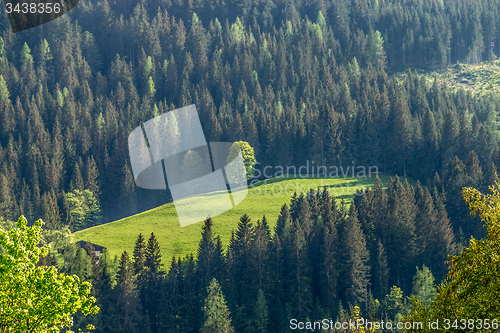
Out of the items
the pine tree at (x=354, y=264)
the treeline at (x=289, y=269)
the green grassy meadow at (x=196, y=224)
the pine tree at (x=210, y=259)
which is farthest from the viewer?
the green grassy meadow at (x=196, y=224)

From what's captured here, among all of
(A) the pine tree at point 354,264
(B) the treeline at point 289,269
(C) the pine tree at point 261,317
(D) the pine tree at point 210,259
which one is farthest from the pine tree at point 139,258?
(A) the pine tree at point 354,264

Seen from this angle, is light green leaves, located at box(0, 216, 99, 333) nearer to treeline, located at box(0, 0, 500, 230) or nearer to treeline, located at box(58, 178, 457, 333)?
treeline, located at box(58, 178, 457, 333)

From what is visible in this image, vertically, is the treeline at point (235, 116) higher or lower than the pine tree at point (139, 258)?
higher

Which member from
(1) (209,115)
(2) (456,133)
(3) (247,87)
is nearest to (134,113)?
(1) (209,115)

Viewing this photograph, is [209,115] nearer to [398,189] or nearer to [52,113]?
[52,113]

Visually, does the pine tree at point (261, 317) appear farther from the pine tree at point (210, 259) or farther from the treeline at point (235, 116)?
the treeline at point (235, 116)

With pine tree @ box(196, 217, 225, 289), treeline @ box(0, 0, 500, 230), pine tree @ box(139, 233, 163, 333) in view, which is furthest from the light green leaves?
treeline @ box(0, 0, 500, 230)
